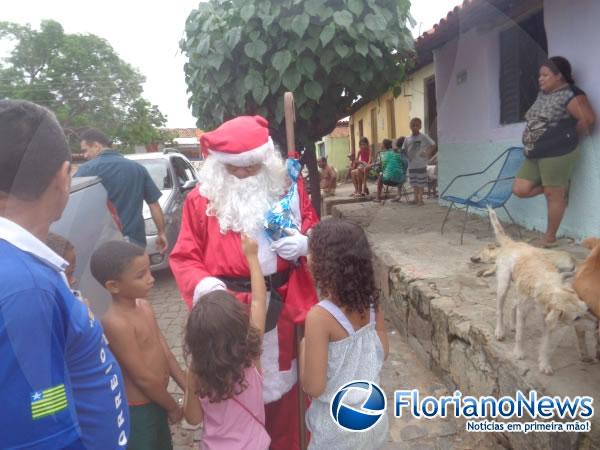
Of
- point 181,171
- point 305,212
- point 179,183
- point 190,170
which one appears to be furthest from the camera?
point 190,170

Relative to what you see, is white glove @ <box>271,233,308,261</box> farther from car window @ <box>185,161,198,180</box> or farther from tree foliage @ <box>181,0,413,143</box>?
car window @ <box>185,161,198,180</box>

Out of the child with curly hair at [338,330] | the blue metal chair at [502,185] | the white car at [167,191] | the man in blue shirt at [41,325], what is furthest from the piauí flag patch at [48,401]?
the white car at [167,191]

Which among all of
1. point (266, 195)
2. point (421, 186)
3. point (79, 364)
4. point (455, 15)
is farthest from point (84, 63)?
point (421, 186)

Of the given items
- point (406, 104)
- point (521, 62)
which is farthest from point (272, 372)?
point (406, 104)

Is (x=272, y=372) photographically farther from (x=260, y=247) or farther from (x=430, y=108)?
(x=430, y=108)

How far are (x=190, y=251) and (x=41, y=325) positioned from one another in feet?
3.56

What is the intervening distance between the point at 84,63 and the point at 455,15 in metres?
3.60

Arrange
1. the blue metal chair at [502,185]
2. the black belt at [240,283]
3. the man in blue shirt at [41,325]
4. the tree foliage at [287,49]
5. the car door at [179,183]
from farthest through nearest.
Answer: the car door at [179,183], the tree foliage at [287,49], the blue metal chair at [502,185], the black belt at [240,283], the man in blue shirt at [41,325]

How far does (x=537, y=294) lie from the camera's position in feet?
6.21

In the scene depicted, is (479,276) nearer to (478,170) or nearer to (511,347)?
(511,347)

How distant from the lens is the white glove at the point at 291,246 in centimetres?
187

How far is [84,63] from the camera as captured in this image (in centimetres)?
161

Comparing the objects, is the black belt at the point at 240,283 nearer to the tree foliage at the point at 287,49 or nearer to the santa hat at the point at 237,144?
the santa hat at the point at 237,144

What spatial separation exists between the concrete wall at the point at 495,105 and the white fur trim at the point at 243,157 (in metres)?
2.24
